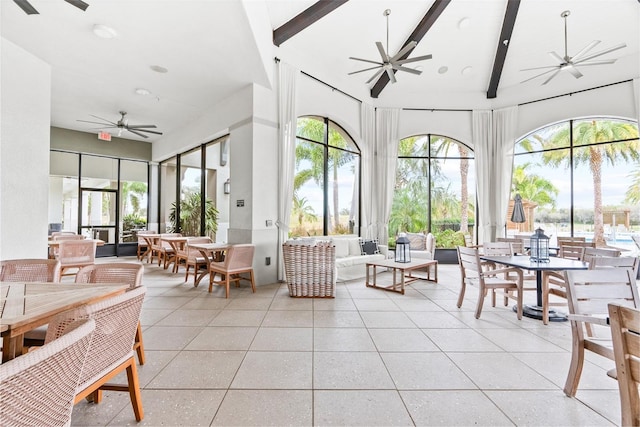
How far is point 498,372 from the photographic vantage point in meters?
2.31

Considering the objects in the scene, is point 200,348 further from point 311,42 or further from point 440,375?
point 311,42

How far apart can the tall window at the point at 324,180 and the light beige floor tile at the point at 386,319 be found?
316cm

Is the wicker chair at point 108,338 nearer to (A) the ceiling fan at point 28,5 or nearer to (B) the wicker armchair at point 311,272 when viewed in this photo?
(B) the wicker armchair at point 311,272

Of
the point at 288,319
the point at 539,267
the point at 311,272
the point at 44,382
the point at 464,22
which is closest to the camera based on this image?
the point at 44,382

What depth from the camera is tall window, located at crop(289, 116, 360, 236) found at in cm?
675

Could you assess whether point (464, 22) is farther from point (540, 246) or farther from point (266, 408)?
point (266, 408)

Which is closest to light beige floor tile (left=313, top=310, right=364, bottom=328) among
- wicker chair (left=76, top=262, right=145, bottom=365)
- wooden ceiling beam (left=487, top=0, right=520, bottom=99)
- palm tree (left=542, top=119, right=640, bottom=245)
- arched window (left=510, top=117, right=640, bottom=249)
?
wicker chair (left=76, top=262, right=145, bottom=365)

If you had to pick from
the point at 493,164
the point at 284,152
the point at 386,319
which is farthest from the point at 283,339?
the point at 493,164

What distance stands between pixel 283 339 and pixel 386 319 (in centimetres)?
136

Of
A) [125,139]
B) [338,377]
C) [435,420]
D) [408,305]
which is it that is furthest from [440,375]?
[125,139]

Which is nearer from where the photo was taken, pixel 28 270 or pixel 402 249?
pixel 28 270

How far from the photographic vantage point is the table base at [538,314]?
347 centimetres

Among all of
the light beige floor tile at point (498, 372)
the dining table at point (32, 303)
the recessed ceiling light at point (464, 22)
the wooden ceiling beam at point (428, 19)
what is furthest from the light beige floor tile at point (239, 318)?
the recessed ceiling light at point (464, 22)

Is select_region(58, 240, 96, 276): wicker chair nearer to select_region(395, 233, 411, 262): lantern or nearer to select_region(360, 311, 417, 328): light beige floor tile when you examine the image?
select_region(360, 311, 417, 328): light beige floor tile
